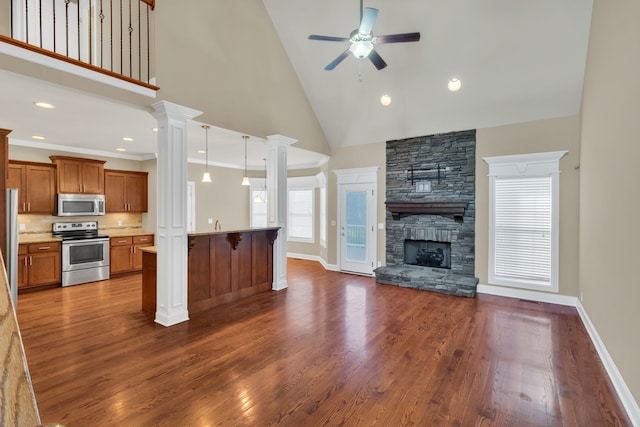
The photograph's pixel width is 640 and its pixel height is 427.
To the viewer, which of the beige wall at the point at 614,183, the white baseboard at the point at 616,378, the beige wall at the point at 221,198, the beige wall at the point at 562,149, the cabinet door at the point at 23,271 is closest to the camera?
the white baseboard at the point at 616,378

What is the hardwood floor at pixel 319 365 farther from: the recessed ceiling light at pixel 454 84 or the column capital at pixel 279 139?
the recessed ceiling light at pixel 454 84

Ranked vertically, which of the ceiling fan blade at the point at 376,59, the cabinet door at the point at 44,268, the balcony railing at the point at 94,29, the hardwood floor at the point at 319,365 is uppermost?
the balcony railing at the point at 94,29

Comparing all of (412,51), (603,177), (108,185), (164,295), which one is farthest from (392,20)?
(108,185)

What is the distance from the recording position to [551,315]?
4410 mm

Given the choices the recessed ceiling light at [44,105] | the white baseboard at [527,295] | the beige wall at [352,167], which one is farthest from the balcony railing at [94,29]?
the white baseboard at [527,295]

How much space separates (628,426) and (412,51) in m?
4.82

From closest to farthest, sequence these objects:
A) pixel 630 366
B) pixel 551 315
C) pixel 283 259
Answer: pixel 630 366, pixel 551 315, pixel 283 259

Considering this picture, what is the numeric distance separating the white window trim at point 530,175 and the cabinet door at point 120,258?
731cm

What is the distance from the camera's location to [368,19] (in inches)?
125

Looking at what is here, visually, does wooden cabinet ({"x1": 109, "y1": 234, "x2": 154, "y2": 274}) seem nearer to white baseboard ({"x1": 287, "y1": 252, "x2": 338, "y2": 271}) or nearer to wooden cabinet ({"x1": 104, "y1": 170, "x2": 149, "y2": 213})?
wooden cabinet ({"x1": 104, "y1": 170, "x2": 149, "y2": 213})

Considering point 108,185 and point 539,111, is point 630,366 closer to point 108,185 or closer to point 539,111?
point 539,111

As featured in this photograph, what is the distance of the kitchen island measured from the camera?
4.41m

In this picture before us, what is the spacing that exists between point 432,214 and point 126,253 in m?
6.49

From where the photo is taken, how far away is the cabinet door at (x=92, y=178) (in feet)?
20.7
